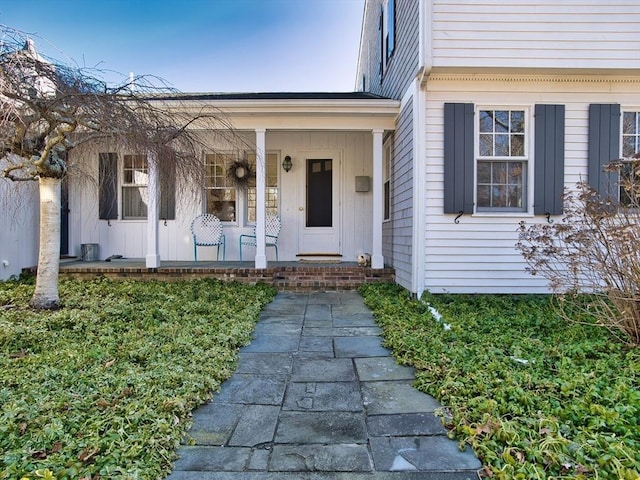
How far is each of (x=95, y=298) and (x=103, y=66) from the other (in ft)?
8.81

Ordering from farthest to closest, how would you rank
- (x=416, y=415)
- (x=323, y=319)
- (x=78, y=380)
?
(x=323, y=319) → (x=78, y=380) → (x=416, y=415)

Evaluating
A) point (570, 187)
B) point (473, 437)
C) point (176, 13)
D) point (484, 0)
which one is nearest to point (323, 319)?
point (473, 437)

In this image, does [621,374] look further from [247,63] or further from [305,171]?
[247,63]

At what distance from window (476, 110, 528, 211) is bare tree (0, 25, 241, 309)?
11.5 feet

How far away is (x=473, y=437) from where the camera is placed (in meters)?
1.88

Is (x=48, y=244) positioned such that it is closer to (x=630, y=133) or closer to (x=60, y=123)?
(x=60, y=123)

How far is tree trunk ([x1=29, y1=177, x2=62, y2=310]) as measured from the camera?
14.0ft

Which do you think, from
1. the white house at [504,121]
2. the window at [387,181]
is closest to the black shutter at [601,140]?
the white house at [504,121]

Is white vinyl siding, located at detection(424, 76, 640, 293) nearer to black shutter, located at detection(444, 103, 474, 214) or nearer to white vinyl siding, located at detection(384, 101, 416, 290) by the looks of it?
black shutter, located at detection(444, 103, 474, 214)

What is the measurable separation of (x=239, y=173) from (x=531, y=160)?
16.1 ft

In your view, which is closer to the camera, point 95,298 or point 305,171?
point 95,298

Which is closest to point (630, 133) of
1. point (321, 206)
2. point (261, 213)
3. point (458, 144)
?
point (458, 144)

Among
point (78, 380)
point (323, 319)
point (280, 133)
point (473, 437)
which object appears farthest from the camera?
point (280, 133)

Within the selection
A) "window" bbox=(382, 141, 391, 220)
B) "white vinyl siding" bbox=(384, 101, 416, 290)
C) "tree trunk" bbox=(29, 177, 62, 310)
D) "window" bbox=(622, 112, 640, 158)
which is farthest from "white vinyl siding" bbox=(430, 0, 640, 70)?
"tree trunk" bbox=(29, 177, 62, 310)
